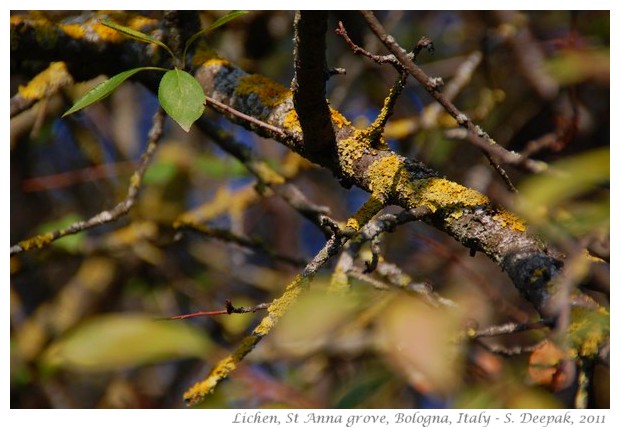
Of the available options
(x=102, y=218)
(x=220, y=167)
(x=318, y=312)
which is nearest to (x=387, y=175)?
(x=318, y=312)

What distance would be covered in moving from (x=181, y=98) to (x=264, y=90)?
277 mm

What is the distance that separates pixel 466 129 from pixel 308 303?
37cm

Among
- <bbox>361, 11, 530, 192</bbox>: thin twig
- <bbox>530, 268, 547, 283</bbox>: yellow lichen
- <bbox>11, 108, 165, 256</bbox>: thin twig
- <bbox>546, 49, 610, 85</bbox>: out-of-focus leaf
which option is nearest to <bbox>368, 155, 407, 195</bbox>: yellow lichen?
<bbox>361, 11, 530, 192</bbox>: thin twig

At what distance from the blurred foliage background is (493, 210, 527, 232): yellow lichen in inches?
13.8

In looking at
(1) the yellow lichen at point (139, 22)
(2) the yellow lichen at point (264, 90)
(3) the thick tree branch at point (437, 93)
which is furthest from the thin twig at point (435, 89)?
(1) the yellow lichen at point (139, 22)

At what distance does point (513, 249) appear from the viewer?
0.77 m

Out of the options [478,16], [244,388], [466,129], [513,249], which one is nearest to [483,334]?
[513,249]

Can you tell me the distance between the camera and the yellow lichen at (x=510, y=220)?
79cm

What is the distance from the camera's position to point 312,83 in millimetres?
766

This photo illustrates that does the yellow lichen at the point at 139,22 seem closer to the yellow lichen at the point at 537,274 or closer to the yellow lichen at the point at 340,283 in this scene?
the yellow lichen at the point at 340,283

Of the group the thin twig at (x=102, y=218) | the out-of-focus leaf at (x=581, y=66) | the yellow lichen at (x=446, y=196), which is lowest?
the thin twig at (x=102, y=218)

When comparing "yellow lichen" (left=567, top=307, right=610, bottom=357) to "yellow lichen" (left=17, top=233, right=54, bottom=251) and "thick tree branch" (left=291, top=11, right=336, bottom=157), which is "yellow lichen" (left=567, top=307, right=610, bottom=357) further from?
"yellow lichen" (left=17, top=233, right=54, bottom=251)

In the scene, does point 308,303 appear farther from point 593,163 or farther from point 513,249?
point 593,163

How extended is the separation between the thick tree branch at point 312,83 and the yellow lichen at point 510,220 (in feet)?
0.73
